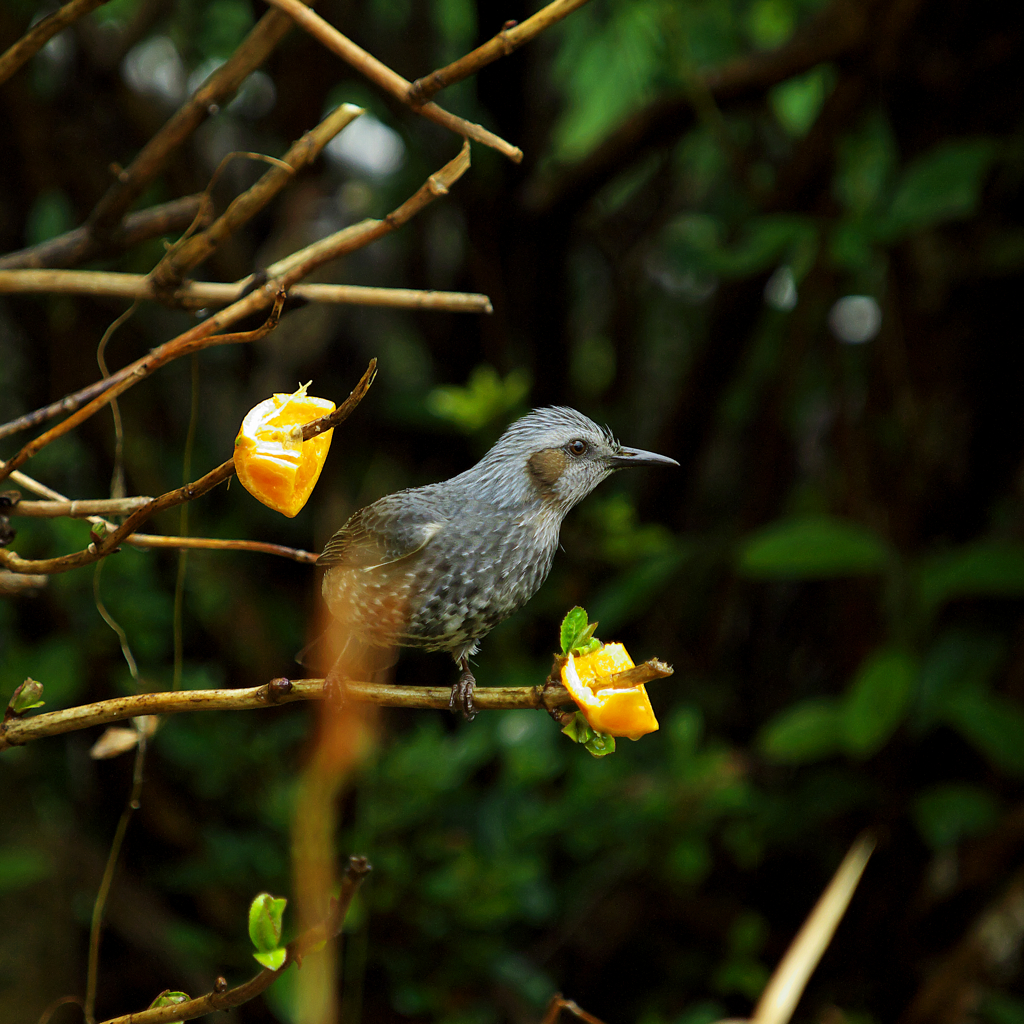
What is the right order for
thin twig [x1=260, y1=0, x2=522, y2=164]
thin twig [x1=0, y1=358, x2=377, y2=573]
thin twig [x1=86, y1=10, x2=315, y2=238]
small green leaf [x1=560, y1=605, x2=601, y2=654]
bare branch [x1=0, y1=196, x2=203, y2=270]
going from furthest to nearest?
1. bare branch [x1=0, y1=196, x2=203, y2=270]
2. thin twig [x1=86, y1=10, x2=315, y2=238]
3. thin twig [x1=260, y1=0, x2=522, y2=164]
4. small green leaf [x1=560, y1=605, x2=601, y2=654]
5. thin twig [x1=0, y1=358, x2=377, y2=573]

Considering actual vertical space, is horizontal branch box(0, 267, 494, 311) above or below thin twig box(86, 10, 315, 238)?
below

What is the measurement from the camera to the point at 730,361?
2943 mm

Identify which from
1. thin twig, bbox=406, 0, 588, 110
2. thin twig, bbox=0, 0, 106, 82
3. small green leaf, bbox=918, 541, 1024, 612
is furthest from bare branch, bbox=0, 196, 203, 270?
small green leaf, bbox=918, 541, 1024, 612

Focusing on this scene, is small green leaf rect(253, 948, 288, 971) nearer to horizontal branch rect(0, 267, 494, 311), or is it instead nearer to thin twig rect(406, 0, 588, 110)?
horizontal branch rect(0, 267, 494, 311)

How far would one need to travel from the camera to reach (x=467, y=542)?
863mm

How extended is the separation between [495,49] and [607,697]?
0.63 meters

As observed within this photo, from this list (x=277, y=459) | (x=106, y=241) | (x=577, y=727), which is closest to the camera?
(x=277, y=459)

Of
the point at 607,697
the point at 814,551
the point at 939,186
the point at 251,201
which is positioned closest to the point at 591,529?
the point at 814,551

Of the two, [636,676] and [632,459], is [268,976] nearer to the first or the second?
[636,676]

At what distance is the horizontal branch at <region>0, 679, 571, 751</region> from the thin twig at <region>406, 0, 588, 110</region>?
59 centimetres

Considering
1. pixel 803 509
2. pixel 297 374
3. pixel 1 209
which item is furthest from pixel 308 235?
pixel 803 509

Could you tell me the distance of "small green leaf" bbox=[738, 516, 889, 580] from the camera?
8.04ft

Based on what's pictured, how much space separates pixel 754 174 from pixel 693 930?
255cm

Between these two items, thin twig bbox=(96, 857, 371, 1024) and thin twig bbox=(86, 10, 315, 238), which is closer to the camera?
thin twig bbox=(96, 857, 371, 1024)
